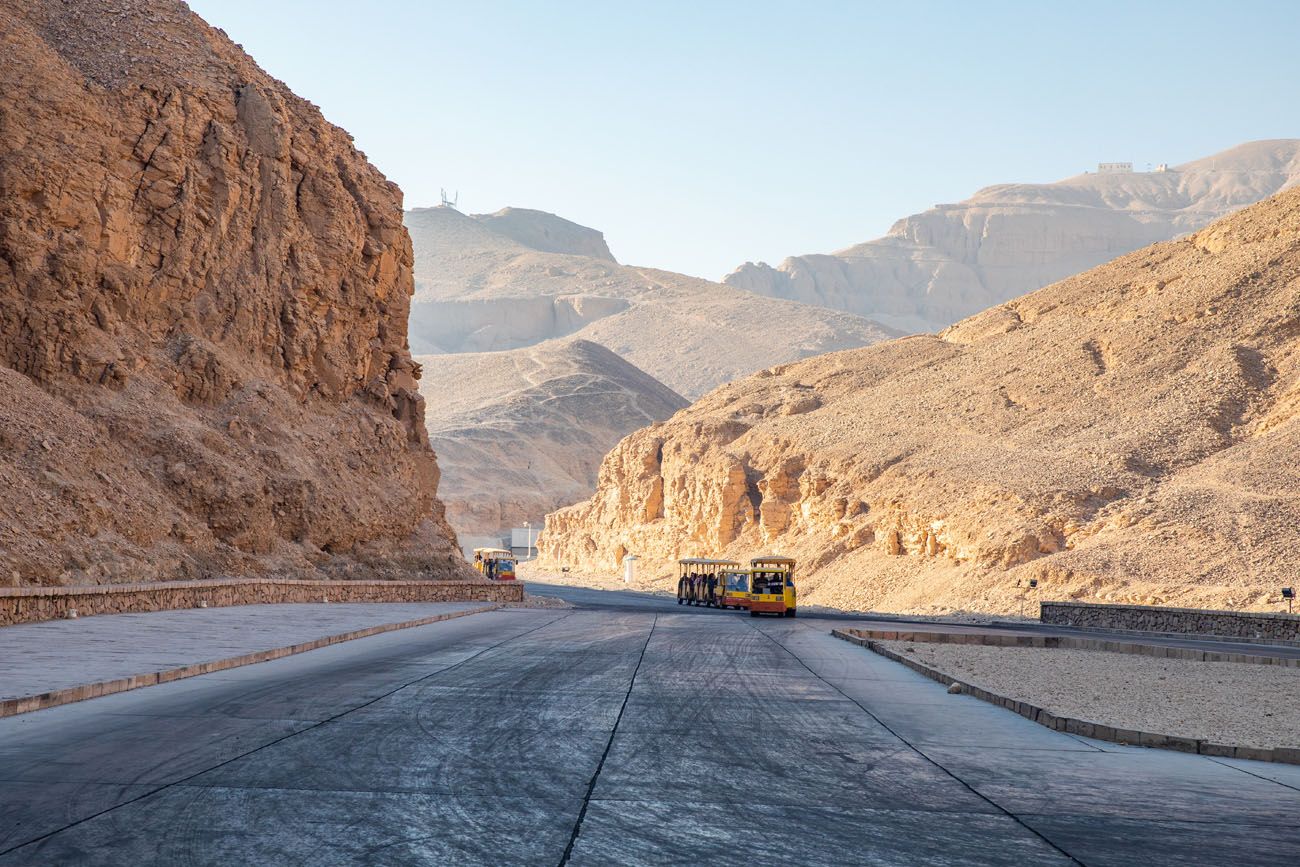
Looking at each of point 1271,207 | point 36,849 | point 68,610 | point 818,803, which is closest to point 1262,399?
point 1271,207

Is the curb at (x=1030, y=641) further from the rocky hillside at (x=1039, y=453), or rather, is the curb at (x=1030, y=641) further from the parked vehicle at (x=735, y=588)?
the parked vehicle at (x=735, y=588)

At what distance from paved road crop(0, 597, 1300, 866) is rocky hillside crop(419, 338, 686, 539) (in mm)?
104783

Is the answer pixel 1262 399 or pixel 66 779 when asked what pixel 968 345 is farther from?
pixel 66 779

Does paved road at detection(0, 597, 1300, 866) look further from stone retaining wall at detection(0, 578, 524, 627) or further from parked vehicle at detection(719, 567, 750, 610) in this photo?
parked vehicle at detection(719, 567, 750, 610)

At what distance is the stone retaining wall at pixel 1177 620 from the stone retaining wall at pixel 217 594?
19016 millimetres

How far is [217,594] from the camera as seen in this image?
1100 inches

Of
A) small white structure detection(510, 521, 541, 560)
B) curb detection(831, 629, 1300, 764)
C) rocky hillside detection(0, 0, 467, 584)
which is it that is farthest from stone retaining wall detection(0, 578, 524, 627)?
small white structure detection(510, 521, 541, 560)

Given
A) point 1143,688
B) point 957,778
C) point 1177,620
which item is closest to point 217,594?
point 1143,688

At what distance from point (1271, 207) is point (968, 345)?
780 inches

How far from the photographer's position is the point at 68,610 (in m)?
21.8

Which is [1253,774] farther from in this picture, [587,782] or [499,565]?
[499,565]

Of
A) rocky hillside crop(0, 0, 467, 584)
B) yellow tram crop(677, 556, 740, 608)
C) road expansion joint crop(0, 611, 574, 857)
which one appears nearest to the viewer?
road expansion joint crop(0, 611, 574, 857)

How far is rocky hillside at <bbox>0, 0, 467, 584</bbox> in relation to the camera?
2852 centimetres

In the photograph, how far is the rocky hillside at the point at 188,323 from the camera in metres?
28.5
